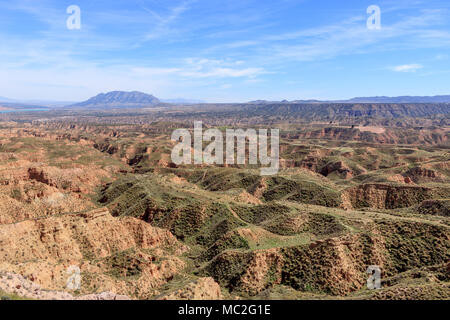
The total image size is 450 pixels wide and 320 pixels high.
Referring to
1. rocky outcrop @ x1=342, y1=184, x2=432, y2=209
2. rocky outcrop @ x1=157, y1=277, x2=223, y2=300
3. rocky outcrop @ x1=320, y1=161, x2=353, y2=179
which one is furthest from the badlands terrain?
rocky outcrop @ x1=320, y1=161, x2=353, y2=179

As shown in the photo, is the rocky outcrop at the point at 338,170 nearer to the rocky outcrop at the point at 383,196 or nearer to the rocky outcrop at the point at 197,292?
the rocky outcrop at the point at 383,196

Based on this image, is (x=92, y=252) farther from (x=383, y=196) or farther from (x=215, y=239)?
(x=383, y=196)

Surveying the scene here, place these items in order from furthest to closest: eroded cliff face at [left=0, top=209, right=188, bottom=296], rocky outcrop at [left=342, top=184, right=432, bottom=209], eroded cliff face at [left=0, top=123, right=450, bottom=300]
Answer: rocky outcrop at [left=342, top=184, right=432, bottom=209] < eroded cliff face at [left=0, top=123, right=450, bottom=300] < eroded cliff face at [left=0, top=209, right=188, bottom=296]

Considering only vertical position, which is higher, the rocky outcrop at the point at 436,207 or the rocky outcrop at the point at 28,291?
the rocky outcrop at the point at 28,291

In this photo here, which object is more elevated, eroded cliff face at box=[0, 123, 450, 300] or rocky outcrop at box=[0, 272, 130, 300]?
rocky outcrop at box=[0, 272, 130, 300]

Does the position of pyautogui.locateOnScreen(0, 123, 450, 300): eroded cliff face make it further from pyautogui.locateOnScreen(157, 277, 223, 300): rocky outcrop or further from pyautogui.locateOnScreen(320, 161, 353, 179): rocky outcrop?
pyautogui.locateOnScreen(320, 161, 353, 179): rocky outcrop

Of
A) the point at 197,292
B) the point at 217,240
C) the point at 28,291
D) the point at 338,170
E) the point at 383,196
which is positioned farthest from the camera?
the point at 338,170

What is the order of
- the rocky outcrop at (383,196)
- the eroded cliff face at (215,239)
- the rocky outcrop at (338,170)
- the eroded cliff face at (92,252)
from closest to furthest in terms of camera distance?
the eroded cliff face at (92,252)
the eroded cliff face at (215,239)
the rocky outcrop at (383,196)
the rocky outcrop at (338,170)

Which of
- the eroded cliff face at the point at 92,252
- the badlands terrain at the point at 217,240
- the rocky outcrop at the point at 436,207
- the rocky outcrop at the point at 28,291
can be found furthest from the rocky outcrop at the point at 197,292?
the rocky outcrop at the point at 436,207

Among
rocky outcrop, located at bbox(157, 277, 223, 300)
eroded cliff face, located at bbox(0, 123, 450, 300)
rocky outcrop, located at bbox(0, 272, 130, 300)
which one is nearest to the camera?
rocky outcrop, located at bbox(0, 272, 130, 300)

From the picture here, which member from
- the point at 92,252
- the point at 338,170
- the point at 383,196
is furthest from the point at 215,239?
the point at 338,170

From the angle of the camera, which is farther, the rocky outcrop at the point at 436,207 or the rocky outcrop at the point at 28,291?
the rocky outcrop at the point at 436,207
